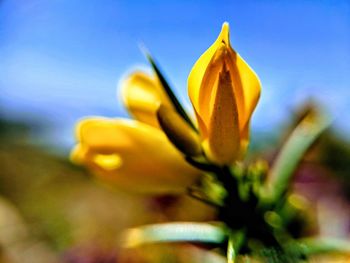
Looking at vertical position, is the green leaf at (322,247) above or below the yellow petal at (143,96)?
below

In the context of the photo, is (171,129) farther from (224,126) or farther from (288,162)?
(288,162)

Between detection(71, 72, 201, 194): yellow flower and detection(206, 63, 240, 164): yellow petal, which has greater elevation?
detection(71, 72, 201, 194): yellow flower

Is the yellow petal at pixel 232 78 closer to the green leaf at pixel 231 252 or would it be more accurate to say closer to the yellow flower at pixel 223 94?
the yellow flower at pixel 223 94

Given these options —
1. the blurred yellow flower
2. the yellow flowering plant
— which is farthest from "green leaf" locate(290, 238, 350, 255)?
the blurred yellow flower

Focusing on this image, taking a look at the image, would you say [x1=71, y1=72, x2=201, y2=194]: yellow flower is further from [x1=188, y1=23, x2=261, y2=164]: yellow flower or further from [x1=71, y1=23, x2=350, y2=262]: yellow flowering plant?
[x1=188, y1=23, x2=261, y2=164]: yellow flower

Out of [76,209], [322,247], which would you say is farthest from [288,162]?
[76,209]

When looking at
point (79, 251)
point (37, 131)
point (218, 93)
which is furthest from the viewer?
point (37, 131)

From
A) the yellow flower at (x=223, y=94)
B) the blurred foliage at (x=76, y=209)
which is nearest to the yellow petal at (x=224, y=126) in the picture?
the yellow flower at (x=223, y=94)

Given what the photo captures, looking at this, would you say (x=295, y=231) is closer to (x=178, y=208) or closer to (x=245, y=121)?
(x=178, y=208)

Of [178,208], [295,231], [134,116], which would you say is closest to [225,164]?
[134,116]
